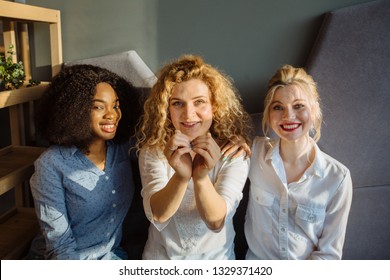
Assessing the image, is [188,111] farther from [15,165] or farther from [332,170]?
[15,165]

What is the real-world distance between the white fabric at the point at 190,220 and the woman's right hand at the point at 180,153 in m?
0.15

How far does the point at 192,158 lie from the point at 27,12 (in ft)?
2.33

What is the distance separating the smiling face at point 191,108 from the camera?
86cm

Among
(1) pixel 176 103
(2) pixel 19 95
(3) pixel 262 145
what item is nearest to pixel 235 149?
(3) pixel 262 145

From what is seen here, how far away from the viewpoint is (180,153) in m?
0.69

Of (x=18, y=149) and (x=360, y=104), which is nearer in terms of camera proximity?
(x=360, y=104)

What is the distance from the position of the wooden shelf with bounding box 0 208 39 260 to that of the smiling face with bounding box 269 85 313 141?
0.88 metres

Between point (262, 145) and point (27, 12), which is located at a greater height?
point (27, 12)

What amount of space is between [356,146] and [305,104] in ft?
1.03

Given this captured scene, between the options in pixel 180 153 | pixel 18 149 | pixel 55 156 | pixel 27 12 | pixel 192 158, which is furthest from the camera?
pixel 18 149

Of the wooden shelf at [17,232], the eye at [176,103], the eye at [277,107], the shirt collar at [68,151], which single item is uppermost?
the eye at [277,107]

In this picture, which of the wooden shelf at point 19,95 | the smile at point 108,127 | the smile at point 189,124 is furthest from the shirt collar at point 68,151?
the smile at point 189,124

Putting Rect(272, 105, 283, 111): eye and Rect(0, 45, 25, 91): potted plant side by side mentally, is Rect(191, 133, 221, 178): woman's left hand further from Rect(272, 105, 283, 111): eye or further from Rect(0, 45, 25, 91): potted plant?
Rect(0, 45, 25, 91): potted plant

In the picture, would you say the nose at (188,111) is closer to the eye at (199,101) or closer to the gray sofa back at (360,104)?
the eye at (199,101)
